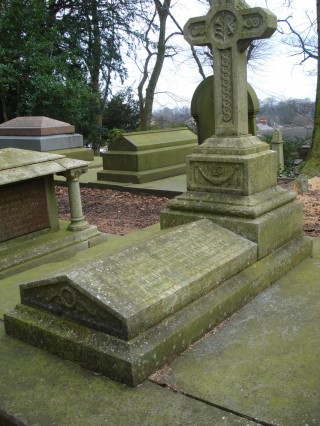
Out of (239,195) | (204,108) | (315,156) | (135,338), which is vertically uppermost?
(204,108)

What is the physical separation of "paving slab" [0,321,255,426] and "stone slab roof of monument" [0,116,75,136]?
9.49 meters

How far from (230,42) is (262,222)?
5.24ft

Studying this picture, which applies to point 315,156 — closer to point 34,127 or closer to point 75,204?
point 75,204

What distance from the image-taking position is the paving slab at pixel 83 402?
7.54 feet

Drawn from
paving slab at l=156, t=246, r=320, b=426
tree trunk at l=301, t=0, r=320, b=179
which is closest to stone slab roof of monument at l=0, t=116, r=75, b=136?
tree trunk at l=301, t=0, r=320, b=179

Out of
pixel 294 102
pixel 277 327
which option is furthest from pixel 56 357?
pixel 294 102

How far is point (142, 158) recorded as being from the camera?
9930mm

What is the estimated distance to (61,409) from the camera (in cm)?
240

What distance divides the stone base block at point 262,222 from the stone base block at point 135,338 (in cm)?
42

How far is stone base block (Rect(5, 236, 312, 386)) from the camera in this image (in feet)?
8.60

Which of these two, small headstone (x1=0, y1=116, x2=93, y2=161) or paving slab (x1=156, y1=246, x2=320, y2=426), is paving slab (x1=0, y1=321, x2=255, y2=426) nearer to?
paving slab (x1=156, y1=246, x2=320, y2=426)

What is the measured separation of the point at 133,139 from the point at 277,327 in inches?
299

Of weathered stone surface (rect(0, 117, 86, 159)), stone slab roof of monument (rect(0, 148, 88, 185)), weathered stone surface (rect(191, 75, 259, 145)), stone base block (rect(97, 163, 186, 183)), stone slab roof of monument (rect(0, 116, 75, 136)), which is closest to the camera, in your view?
stone slab roof of monument (rect(0, 148, 88, 185))

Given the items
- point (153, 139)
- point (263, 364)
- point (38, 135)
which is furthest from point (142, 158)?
point (263, 364)
